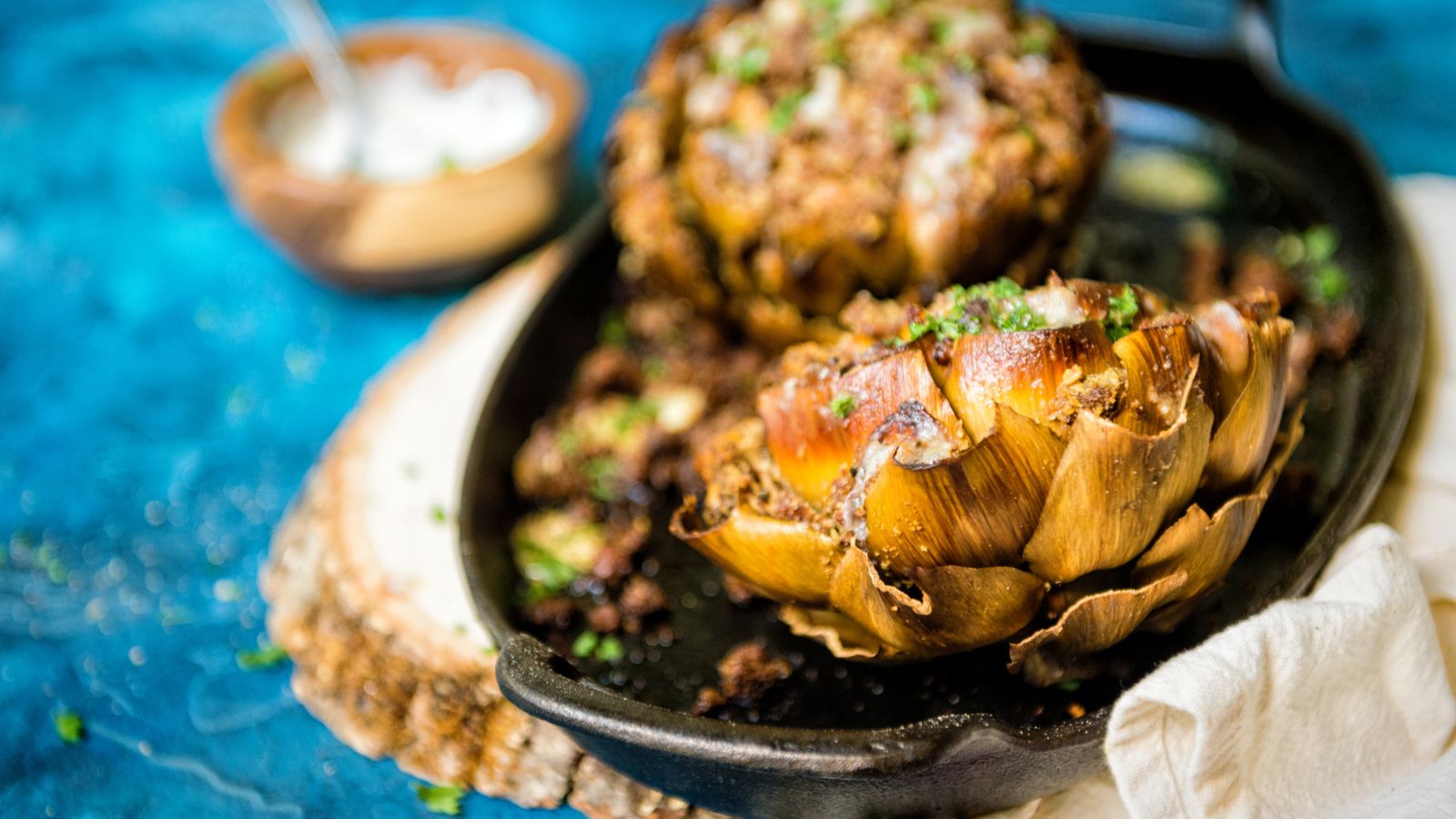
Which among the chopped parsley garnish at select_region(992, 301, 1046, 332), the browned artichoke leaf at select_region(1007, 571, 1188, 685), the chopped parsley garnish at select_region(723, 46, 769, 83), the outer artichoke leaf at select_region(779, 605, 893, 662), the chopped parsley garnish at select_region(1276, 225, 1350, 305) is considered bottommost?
the outer artichoke leaf at select_region(779, 605, 893, 662)

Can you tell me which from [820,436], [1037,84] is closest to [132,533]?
[820,436]

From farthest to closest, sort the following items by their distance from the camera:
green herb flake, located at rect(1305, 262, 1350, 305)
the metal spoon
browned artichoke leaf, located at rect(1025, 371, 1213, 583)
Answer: the metal spoon < green herb flake, located at rect(1305, 262, 1350, 305) < browned artichoke leaf, located at rect(1025, 371, 1213, 583)

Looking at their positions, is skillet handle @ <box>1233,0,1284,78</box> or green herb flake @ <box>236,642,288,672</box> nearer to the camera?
green herb flake @ <box>236,642,288,672</box>

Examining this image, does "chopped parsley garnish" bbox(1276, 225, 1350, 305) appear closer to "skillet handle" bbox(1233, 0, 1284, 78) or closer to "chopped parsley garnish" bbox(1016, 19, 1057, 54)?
"skillet handle" bbox(1233, 0, 1284, 78)

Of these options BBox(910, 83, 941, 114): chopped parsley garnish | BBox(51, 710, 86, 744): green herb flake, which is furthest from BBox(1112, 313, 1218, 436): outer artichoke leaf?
BBox(51, 710, 86, 744): green herb flake

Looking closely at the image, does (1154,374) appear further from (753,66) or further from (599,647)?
(753,66)

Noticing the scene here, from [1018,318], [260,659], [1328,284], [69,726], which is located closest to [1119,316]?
[1018,318]

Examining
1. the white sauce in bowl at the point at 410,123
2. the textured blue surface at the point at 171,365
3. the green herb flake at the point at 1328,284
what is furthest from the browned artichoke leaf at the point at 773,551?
the white sauce in bowl at the point at 410,123

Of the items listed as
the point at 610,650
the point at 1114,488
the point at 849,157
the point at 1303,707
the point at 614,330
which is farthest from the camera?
the point at 614,330

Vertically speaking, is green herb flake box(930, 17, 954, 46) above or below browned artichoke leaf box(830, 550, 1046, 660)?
above
